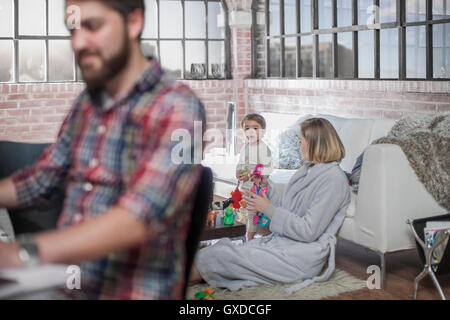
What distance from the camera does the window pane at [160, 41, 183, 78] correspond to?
24.7ft

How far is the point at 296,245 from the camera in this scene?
3.30 metres

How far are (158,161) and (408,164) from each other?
8.58ft

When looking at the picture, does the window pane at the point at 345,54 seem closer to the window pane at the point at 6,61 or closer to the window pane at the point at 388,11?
the window pane at the point at 388,11

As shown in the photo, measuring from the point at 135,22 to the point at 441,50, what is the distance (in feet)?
13.8

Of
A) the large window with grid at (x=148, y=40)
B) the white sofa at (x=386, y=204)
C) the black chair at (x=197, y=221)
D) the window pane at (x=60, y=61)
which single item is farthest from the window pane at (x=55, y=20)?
the black chair at (x=197, y=221)

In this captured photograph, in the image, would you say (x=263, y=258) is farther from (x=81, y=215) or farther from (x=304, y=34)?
(x=304, y=34)

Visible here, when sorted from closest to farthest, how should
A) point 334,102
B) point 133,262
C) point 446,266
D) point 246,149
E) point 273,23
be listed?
point 133,262
point 446,266
point 246,149
point 334,102
point 273,23

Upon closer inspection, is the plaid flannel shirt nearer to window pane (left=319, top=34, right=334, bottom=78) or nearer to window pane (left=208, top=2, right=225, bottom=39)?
window pane (left=319, top=34, right=334, bottom=78)

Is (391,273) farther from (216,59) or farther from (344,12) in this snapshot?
(216,59)

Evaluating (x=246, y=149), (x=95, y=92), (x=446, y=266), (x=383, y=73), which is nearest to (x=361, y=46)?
(x=383, y=73)

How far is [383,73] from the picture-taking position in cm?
549

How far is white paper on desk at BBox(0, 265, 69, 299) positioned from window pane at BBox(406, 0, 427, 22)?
181 inches

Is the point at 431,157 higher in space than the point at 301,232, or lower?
higher

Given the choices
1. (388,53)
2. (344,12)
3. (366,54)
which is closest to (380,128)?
(388,53)
